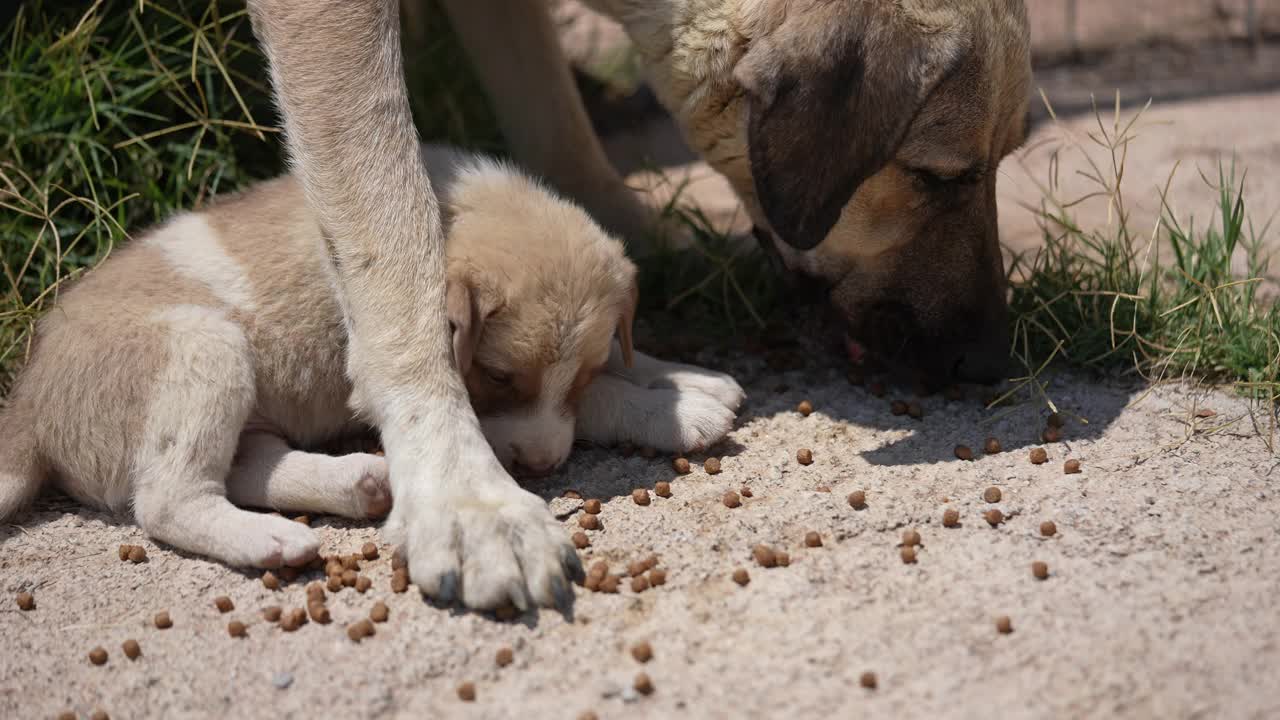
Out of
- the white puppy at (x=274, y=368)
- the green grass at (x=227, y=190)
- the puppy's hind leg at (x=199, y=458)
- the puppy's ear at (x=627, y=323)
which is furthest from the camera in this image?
the green grass at (x=227, y=190)

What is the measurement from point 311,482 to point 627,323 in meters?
0.94

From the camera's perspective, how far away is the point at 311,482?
3074 mm

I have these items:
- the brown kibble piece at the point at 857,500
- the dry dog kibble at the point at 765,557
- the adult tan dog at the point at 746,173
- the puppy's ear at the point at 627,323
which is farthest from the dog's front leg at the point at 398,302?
the brown kibble piece at the point at 857,500

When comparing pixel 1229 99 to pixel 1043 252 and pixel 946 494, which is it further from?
pixel 946 494

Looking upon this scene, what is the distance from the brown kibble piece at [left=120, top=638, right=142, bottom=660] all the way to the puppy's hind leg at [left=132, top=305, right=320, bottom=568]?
318 millimetres

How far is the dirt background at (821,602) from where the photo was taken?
2338mm

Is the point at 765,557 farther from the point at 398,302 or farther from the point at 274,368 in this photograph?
the point at 274,368

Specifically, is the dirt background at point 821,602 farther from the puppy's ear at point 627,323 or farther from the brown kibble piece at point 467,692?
the puppy's ear at point 627,323

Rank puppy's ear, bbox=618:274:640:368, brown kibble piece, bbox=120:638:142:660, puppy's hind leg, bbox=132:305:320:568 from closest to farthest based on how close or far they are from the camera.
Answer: brown kibble piece, bbox=120:638:142:660
puppy's hind leg, bbox=132:305:320:568
puppy's ear, bbox=618:274:640:368

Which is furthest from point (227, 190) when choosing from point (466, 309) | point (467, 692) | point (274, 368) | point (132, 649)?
point (467, 692)

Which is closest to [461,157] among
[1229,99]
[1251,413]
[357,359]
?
[357,359]

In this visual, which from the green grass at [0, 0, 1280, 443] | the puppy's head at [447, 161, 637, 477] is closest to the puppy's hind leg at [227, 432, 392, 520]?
the puppy's head at [447, 161, 637, 477]

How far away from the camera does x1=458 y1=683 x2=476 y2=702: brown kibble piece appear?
2.38 m

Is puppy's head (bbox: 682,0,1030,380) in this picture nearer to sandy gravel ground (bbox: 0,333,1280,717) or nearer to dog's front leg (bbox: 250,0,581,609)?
sandy gravel ground (bbox: 0,333,1280,717)
